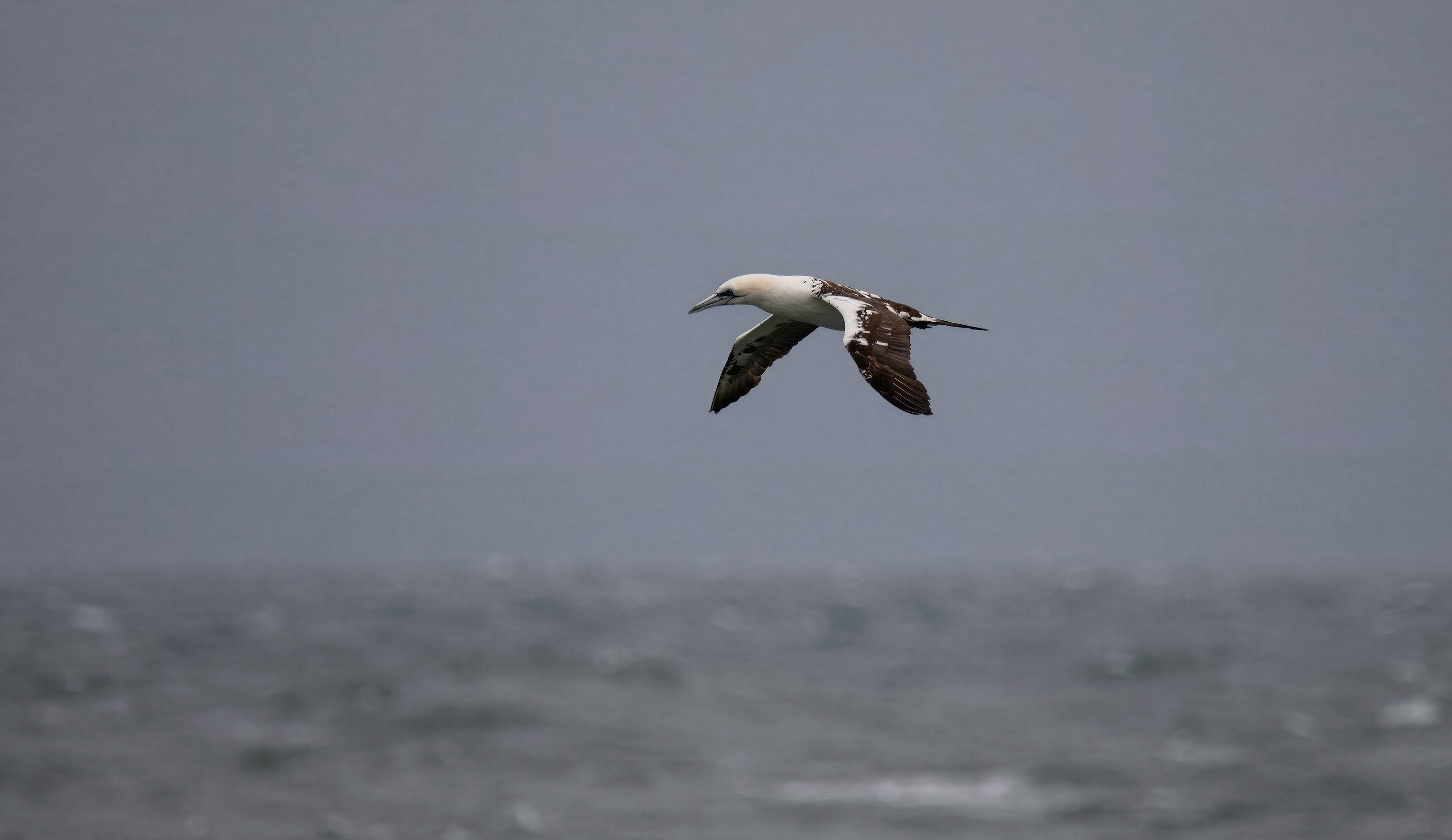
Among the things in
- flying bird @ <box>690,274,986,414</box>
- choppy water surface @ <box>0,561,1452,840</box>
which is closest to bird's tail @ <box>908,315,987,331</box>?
flying bird @ <box>690,274,986,414</box>

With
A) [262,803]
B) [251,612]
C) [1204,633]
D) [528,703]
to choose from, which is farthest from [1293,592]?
[262,803]

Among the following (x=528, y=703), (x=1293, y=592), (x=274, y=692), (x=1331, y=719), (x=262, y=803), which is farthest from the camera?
(x=1293, y=592)

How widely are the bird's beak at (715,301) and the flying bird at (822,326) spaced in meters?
0.01

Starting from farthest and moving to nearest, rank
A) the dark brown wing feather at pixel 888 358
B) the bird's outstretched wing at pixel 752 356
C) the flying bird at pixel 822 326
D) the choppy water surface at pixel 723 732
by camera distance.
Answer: the choppy water surface at pixel 723 732, the bird's outstretched wing at pixel 752 356, the flying bird at pixel 822 326, the dark brown wing feather at pixel 888 358

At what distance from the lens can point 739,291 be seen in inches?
649

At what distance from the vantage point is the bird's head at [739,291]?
53.6ft

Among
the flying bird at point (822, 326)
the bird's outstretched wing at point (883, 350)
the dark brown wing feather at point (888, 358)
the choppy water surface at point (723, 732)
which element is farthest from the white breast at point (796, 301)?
the choppy water surface at point (723, 732)

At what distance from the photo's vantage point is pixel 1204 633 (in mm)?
88000

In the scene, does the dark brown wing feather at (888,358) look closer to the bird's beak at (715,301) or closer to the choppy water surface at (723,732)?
the bird's beak at (715,301)

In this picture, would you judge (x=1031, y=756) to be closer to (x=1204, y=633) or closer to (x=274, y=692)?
(x=274, y=692)

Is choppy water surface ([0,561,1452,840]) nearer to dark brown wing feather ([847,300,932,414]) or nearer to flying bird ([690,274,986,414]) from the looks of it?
flying bird ([690,274,986,414])

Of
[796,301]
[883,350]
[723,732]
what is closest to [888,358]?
[883,350]

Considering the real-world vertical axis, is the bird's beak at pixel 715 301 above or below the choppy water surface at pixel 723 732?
above

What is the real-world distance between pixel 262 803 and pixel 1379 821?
3010 centimetres
